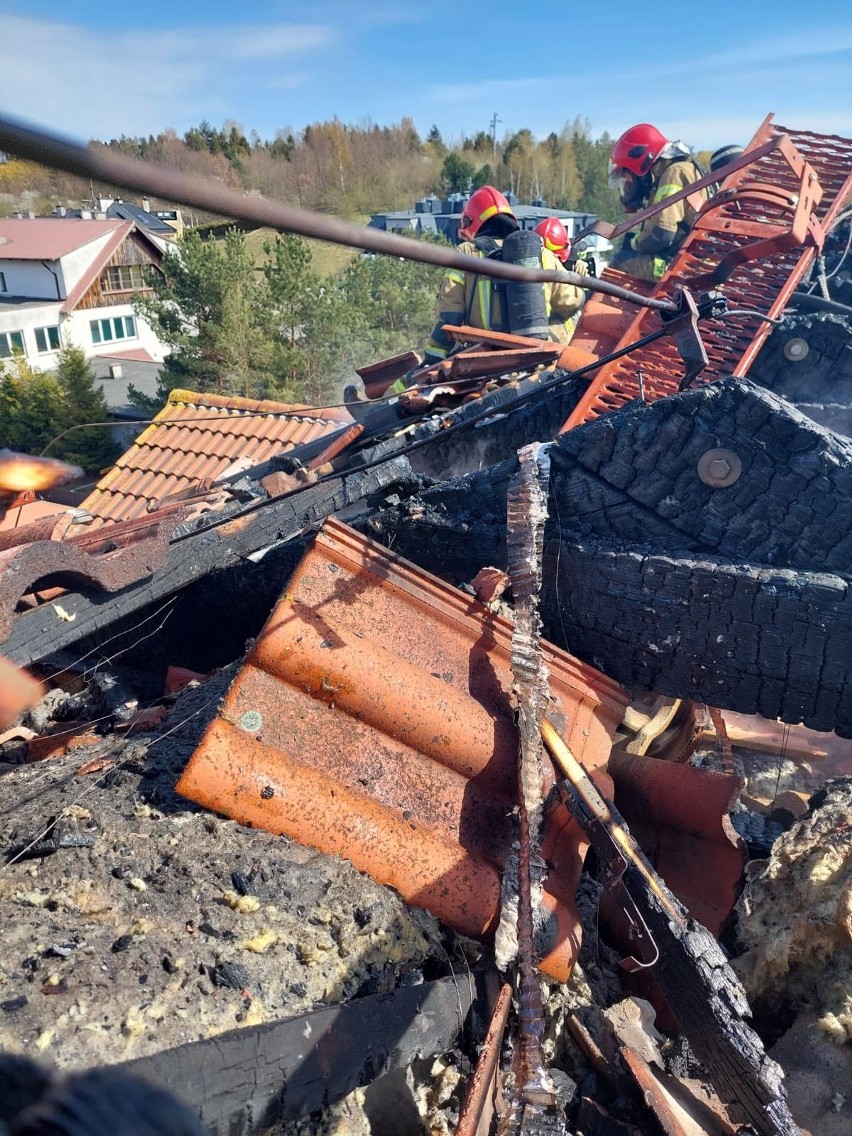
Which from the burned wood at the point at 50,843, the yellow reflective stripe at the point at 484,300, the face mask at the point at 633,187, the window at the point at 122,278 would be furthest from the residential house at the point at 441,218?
the burned wood at the point at 50,843

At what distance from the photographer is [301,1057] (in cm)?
152

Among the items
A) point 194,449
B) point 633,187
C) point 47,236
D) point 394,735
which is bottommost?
point 194,449

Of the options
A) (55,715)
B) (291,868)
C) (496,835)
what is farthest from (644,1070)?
(55,715)

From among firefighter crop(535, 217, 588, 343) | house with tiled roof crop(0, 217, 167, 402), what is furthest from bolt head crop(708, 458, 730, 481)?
house with tiled roof crop(0, 217, 167, 402)

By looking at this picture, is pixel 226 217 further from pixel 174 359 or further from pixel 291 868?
pixel 174 359

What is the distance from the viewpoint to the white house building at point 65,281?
Result: 25.9m

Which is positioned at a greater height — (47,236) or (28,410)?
(47,236)

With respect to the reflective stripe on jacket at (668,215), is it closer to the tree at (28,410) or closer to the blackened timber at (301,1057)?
the blackened timber at (301,1057)

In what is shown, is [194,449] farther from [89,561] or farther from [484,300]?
[89,561]

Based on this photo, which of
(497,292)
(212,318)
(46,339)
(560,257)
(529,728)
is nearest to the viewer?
(529,728)

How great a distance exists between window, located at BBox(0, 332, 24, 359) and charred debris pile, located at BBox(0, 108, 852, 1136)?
85.7 ft

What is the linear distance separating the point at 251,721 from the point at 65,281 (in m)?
28.9

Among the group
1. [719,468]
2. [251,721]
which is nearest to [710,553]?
[719,468]

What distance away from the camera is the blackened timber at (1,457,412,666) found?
2516 mm
